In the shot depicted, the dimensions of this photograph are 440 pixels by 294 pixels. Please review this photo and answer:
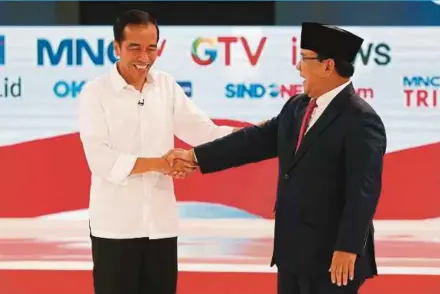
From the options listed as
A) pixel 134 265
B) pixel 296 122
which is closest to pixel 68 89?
pixel 134 265

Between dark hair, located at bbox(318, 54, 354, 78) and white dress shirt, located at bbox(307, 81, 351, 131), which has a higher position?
dark hair, located at bbox(318, 54, 354, 78)

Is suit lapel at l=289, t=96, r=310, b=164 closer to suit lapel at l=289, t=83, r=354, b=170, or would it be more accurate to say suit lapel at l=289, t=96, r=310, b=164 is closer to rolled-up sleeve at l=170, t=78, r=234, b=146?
suit lapel at l=289, t=83, r=354, b=170

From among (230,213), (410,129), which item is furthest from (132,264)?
(410,129)

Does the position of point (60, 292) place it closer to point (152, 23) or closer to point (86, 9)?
point (86, 9)

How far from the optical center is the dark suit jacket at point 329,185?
184 centimetres

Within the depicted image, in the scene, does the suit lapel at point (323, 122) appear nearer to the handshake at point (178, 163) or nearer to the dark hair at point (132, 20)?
the handshake at point (178, 163)

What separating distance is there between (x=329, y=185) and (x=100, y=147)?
2.46 ft

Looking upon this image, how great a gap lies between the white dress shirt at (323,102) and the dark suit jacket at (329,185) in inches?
0.7

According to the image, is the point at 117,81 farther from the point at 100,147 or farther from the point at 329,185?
the point at 329,185

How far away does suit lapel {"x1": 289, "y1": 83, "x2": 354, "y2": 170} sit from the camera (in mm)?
1905

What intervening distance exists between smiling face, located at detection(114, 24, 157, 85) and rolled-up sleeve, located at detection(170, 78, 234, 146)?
0.53 feet

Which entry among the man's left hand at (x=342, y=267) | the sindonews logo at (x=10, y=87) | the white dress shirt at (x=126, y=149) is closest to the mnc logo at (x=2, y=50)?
the sindonews logo at (x=10, y=87)

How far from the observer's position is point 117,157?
2.18m

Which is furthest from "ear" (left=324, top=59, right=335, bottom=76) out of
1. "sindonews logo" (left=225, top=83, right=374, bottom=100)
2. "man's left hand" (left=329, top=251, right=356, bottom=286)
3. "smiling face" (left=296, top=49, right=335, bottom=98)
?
"sindonews logo" (left=225, top=83, right=374, bottom=100)
